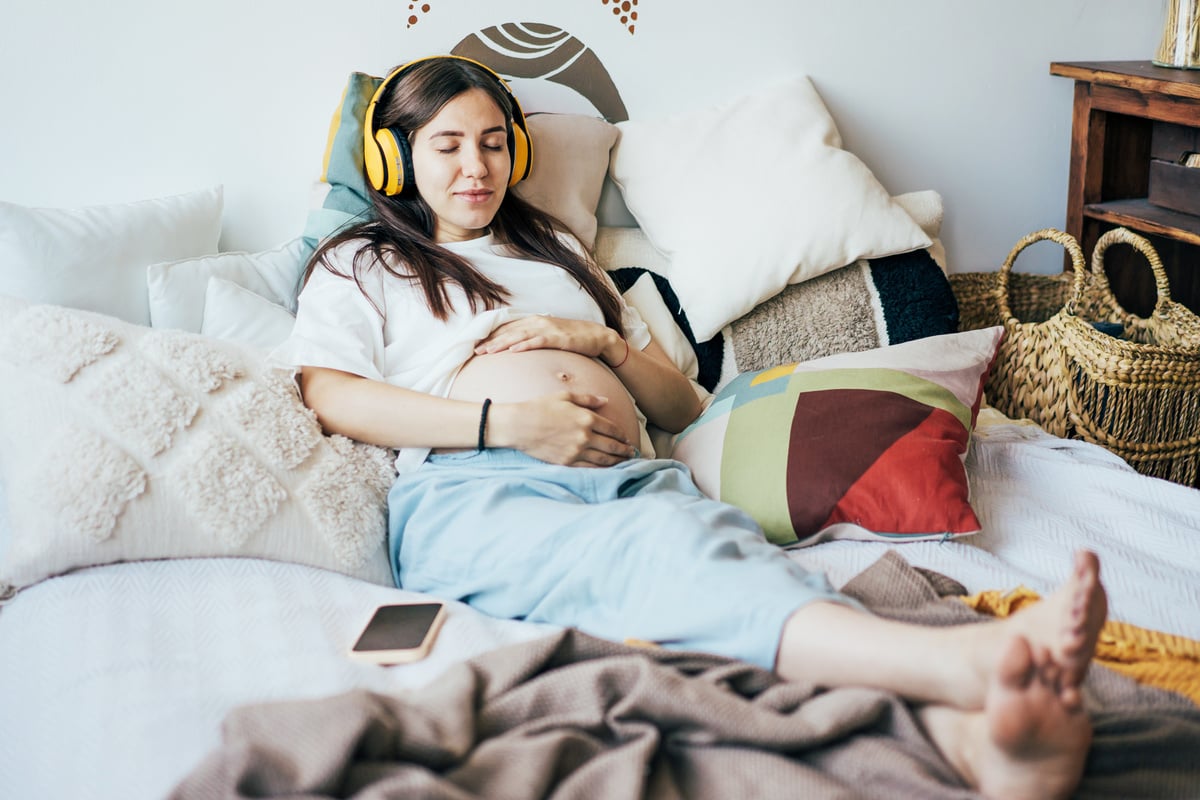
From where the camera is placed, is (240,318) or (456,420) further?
(240,318)

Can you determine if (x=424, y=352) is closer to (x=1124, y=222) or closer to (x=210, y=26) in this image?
(x=210, y=26)

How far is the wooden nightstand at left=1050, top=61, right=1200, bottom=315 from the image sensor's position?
1.92 metres

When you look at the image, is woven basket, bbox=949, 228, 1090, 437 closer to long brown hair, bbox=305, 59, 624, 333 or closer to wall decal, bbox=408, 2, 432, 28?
long brown hair, bbox=305, 59, 624, 333

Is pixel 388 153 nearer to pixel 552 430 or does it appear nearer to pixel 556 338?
pixel 556 338

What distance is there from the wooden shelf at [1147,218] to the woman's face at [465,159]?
1297 millimetres

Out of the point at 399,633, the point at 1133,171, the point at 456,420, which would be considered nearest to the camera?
the point at 399,633

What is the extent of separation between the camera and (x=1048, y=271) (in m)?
2.28

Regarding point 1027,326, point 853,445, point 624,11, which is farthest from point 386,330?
point 1027,326

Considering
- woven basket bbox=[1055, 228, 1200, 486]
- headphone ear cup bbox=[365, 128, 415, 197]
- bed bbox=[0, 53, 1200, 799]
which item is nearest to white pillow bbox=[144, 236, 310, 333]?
bed bbox=[0, 53, 1200, 799]

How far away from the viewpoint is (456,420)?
135cm

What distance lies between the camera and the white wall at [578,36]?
1.75m

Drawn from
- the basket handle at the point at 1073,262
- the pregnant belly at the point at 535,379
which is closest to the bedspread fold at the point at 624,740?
the pregnant belly at the point at 535,379

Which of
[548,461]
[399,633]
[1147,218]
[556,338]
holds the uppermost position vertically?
[1147,218]

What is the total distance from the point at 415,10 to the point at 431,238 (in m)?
0.51
